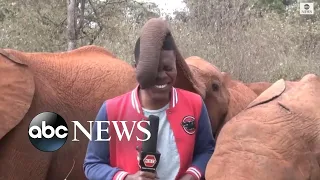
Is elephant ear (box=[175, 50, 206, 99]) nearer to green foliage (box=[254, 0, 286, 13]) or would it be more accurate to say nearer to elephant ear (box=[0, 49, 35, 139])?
elephant ear (box=[0, 49, 35, 139])

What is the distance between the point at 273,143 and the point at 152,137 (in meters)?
0.55

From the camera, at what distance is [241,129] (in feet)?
8.48

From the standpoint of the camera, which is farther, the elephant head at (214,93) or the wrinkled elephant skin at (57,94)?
the elephant head at (214,93)

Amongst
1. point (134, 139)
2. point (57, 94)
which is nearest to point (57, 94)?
point (57, 94)

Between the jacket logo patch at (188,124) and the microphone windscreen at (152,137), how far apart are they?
→ 0.61 ft

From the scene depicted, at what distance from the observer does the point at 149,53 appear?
231 cm

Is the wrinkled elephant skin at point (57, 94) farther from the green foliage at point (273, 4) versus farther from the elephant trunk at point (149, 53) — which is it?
the green foliage at point (273, 4)

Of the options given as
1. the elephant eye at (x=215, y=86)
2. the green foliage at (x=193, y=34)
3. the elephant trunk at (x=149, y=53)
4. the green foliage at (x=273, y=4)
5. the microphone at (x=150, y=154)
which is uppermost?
the elephant trunk at (x=149, y=53)

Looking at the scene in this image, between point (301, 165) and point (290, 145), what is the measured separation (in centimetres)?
9

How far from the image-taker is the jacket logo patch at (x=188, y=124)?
2432 millimetres

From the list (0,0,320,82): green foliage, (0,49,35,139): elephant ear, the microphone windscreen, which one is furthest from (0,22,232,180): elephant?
(0,0,320,82): green foliage

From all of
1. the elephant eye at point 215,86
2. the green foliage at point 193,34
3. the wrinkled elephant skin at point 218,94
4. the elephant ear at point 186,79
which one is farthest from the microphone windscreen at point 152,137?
the green foliage at point 193,34

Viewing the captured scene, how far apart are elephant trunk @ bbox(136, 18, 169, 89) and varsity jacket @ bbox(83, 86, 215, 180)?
15cm

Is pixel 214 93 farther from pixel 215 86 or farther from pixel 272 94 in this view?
pixel 272 94
